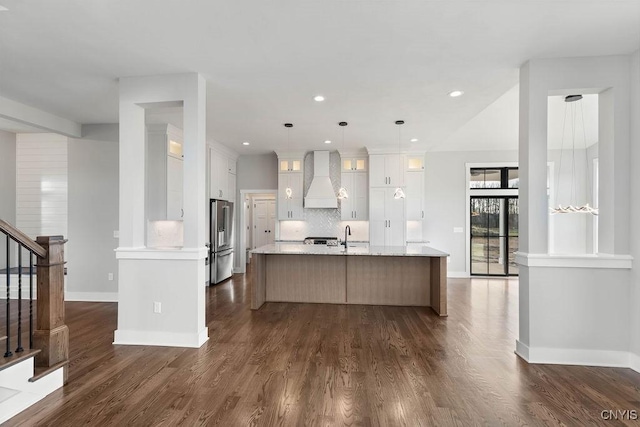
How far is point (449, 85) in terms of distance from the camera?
354 centimetres

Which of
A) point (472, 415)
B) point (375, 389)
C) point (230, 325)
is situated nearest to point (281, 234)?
point (230, 325)

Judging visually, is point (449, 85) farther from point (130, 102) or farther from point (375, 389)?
point (130, 102)

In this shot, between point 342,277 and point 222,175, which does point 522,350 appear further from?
point 222,175

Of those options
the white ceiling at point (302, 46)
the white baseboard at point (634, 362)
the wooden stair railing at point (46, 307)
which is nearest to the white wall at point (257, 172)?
the white ceiling at point (302, 46)

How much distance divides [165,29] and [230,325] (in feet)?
10.2

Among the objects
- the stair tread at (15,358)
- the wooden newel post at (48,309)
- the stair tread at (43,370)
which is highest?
the wooden newel post at (48,309)

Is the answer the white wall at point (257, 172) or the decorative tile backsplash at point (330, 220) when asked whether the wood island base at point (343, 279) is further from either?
the white wall at point (257, 172)

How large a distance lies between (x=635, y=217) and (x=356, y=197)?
469 centimetres

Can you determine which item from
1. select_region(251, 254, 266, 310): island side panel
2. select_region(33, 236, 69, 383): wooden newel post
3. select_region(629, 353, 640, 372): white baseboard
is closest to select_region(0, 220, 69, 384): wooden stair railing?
select_region(33, 236, 69, 383): wooden newel post

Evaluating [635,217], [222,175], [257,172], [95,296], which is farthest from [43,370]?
[257,172]

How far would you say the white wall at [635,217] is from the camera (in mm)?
2729

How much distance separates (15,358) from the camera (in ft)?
7.07

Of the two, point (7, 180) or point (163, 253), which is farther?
point (7, 180)

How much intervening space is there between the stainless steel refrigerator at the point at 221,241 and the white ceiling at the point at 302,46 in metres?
2.54
